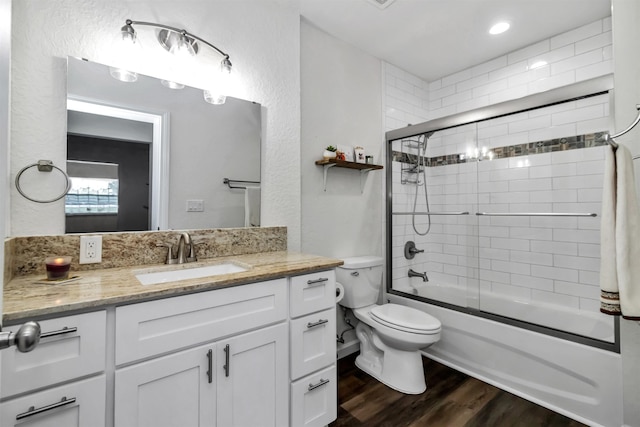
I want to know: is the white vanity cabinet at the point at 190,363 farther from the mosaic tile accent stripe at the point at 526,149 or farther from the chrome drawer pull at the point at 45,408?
the mosaic tile accent stripe at the point at 526,149

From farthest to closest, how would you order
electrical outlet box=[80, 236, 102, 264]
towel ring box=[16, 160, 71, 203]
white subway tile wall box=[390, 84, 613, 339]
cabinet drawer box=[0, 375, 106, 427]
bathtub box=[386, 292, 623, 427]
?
white subway tile wall box=[390, 84, 613, 339] < bathtub box=[386, 292, 623, 427] < electrical outlet box=[80, 236, 102, 264] < towel ring box=[16, 160, 71, 203] < cabinet drawer box=[0, 375, 106, 427]

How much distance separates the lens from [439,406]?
1.75 meters

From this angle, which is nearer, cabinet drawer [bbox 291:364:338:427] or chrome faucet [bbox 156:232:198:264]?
cabinet drawer [bbox 291:364:338:427]

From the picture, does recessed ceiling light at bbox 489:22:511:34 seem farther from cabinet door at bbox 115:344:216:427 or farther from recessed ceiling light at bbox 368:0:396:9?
cabinet door at bbox 115:344:216:427

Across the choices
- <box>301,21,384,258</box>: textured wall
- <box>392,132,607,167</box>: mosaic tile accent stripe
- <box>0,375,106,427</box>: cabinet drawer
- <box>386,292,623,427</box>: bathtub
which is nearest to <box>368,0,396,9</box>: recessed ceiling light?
<box>301,21,384,258</box>: textured wall

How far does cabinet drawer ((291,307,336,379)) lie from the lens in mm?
1406

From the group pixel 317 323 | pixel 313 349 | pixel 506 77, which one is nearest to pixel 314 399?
pixel 313 349

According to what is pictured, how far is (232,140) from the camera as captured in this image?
187cm

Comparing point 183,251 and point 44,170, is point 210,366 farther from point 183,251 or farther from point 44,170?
point 44,170

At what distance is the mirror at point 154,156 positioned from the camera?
4.62ft

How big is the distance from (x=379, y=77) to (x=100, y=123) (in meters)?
2.21

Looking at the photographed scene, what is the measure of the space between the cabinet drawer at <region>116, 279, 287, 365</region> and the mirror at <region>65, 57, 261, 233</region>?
65cm

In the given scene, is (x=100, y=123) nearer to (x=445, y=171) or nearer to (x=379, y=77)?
(x=379, y=77)

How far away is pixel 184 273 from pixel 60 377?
2.07ft
